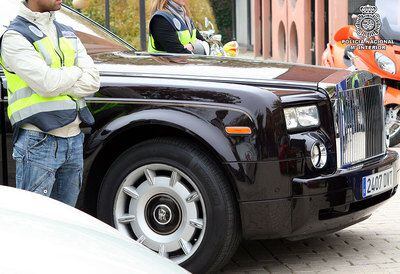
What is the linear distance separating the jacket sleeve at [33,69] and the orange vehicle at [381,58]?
656cm

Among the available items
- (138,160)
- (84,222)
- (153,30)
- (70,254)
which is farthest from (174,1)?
(70,254)

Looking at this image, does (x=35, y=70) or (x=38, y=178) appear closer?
(x=35, y=70)

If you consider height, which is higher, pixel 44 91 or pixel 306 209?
pixel 44 91

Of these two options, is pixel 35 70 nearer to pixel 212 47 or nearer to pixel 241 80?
pixel 241 80

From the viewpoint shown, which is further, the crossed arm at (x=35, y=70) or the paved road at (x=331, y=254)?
the paved road at (x=331, y=254)

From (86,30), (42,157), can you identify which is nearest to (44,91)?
(42,157)

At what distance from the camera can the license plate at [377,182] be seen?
20.2ft

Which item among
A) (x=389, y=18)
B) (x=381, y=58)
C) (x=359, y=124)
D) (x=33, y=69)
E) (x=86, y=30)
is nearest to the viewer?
(x=33, y=69)

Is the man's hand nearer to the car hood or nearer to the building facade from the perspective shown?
the car hood

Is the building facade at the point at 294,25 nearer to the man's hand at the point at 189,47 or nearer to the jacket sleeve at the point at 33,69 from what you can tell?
the man's hand at the point at 189,47

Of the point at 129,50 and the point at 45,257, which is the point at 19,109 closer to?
the point at 129,50

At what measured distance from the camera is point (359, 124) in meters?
6.43

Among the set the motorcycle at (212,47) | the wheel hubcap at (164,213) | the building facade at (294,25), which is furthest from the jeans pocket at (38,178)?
the building facade at (294,25)

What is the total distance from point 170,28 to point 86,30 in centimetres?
74
